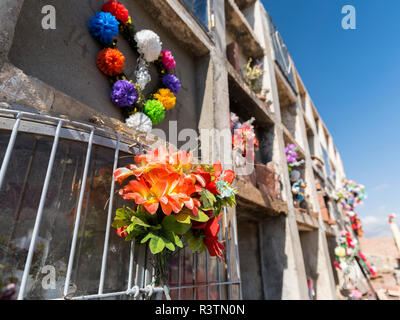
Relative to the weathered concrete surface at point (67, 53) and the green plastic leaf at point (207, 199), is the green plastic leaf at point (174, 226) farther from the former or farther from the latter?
the weathered concrete surface at point (67, 53)

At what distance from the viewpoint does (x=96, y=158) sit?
105cm

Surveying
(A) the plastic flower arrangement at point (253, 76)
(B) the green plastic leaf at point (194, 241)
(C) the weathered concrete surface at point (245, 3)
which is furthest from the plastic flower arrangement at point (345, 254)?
(C) the weathered concrete surface at point (245, 3)

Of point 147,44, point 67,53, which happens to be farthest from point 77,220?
point 147,44

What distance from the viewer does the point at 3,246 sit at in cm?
74

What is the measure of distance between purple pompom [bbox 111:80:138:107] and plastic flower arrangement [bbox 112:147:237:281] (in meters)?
0.86

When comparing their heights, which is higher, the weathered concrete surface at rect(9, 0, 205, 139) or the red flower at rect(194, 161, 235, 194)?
the weathered concrete surface at rect(9, 0, 205, 139)

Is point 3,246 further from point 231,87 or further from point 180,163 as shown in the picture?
point 231,87

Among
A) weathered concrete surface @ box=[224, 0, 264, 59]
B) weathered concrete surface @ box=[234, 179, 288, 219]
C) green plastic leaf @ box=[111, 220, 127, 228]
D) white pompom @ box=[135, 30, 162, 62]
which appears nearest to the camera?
green plastic leaf @ box=[111, 220, 127, 228]

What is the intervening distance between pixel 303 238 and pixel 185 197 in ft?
16.5

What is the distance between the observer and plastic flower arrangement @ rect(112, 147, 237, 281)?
0.88m

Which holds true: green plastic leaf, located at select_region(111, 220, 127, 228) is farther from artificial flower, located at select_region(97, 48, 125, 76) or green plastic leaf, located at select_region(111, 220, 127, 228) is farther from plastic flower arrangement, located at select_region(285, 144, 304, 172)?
plastic flower arrangement, located at select_region(285, 144, 304, 172)

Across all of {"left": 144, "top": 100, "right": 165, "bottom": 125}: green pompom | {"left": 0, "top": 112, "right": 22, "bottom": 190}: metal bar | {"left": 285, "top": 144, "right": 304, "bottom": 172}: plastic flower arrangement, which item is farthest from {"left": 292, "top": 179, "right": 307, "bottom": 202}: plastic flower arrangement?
{"left": 0, "top": 112, "right": 22, "bottom": 190}: metal bar
